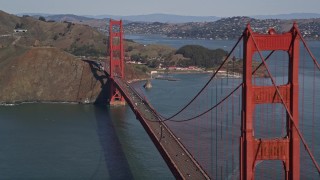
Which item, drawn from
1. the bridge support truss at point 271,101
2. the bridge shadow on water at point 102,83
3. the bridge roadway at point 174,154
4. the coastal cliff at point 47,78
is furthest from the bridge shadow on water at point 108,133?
the bridge support truss at point 271,101

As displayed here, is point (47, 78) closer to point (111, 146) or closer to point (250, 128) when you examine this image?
point (111, 146)

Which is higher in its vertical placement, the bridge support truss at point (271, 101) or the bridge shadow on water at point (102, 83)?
the bridge support truss at point (271, 101)

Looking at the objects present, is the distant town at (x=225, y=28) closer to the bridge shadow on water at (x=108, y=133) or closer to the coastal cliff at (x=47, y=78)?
the coastal cliff at (x=47, y=78)

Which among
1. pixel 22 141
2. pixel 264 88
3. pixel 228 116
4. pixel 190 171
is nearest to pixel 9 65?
pixel 22 141

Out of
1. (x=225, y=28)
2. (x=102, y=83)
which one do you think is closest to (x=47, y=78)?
(x=102, y=83)

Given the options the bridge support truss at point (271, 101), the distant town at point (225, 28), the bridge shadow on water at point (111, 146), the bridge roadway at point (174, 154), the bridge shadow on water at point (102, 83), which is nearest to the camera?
the bridge support truss at point (271, 101)

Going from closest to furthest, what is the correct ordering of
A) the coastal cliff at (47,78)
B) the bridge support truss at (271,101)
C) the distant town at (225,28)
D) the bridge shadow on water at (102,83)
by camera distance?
the bridge support truss at (271,101)
the bridge shadow on water at (102,83)
the coastal cliff at (47,78)
the distant town at (225,28)
